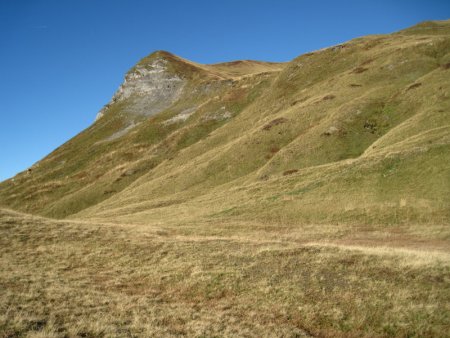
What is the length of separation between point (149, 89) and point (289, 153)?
4611 inches

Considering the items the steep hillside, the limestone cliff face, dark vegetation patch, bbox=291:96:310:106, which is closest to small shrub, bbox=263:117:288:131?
the steep hillside

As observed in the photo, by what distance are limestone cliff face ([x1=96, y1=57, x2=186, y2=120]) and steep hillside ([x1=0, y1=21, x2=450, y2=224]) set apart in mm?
8455

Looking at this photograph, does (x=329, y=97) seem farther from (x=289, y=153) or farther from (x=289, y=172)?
(x=289, y=172)

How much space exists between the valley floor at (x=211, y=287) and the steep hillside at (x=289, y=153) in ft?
38.6

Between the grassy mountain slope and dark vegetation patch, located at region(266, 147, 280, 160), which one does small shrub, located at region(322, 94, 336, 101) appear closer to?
the grassy mountain slope

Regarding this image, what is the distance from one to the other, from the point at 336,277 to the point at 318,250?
4.31m

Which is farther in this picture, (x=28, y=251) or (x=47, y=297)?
(x=28, y=251)

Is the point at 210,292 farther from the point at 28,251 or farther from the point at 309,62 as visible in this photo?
the point at 309,62

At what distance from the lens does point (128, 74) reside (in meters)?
176

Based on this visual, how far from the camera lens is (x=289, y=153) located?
59.7 meters

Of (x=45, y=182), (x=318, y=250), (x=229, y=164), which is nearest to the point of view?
(x=318, y=250)

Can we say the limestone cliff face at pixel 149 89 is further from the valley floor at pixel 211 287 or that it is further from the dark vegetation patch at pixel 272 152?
the valley floor at pixel 211 287

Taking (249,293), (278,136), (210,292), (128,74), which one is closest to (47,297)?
(210,292)

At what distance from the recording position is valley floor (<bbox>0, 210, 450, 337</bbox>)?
1493 centimetres
